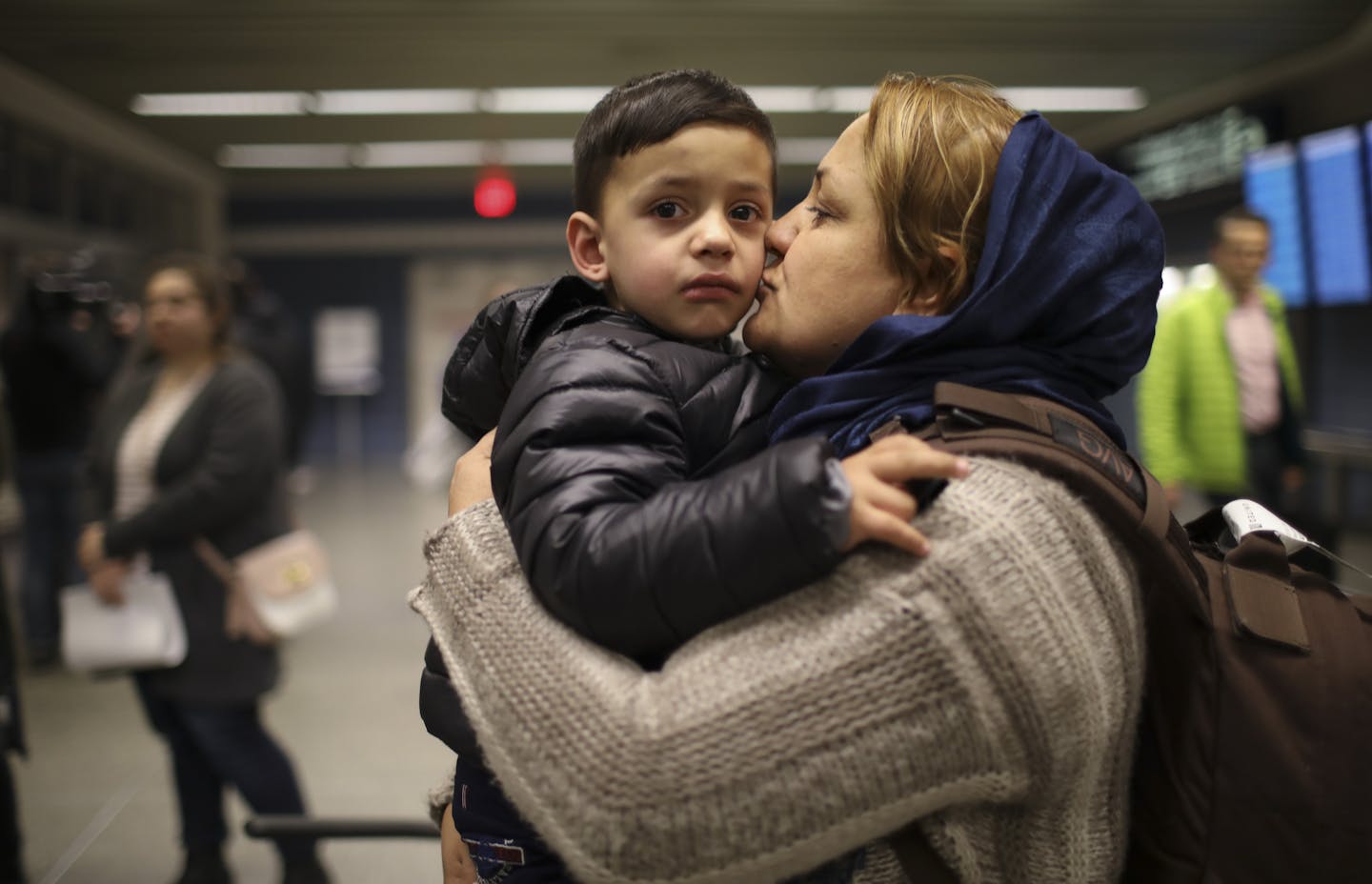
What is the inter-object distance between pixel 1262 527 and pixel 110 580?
8.42 ft

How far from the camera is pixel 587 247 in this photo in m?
1.22

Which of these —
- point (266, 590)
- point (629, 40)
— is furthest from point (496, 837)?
point (629, 40)

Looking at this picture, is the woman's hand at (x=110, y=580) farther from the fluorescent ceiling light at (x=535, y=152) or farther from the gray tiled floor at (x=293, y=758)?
the fluorescent ceiling light at (x=535, y=152)

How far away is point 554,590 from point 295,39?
7581mm

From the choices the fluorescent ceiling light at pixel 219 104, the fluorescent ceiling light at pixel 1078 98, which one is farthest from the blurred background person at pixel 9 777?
the fluorescent ceiling light at pixel 1078 98

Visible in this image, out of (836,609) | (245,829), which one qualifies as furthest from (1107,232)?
(245,829)

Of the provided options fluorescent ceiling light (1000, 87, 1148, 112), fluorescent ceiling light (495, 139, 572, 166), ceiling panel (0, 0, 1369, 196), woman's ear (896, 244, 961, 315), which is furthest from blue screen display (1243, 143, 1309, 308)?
fluorescent ceiling light (495, 139, 572, 166)

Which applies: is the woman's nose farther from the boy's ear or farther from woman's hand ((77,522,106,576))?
woman's hand ((77,522,106,576))

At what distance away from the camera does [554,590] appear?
32.8 inches

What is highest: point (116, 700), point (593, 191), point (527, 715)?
point (593, 191)

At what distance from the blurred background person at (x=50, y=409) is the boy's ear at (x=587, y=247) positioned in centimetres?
443

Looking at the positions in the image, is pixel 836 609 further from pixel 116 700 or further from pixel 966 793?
pixel 116 700

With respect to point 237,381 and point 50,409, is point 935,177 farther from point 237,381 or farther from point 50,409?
point 50,409

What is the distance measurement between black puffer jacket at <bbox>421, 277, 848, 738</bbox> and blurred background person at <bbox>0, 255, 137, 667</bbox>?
4570 millimetres
